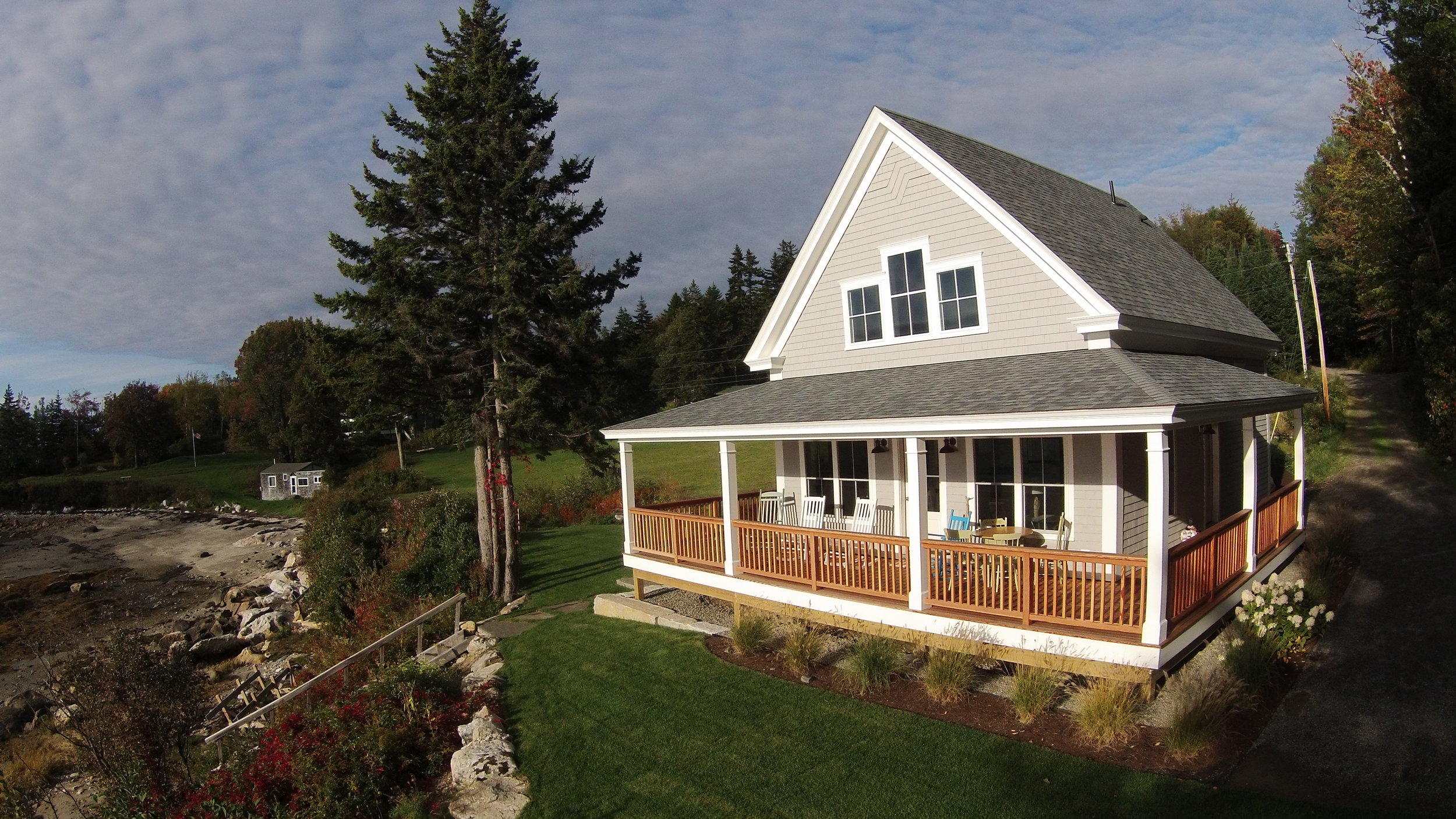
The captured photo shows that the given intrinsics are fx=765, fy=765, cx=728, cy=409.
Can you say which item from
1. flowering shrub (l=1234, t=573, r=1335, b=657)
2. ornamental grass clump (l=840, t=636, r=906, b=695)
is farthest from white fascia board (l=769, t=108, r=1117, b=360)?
ornamental grass clump (l=840, t=636, r=906, b=695)

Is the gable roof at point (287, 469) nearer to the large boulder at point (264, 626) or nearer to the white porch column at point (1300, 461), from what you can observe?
the large boulder at point (264, 626)

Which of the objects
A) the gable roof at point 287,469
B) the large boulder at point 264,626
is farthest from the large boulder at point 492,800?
the gable roof at point 287,469

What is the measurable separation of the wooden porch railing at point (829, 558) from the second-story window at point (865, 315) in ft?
14.4

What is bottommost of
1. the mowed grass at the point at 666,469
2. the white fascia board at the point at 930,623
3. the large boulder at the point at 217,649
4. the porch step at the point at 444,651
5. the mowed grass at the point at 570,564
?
the large boulder at the point at 217,649

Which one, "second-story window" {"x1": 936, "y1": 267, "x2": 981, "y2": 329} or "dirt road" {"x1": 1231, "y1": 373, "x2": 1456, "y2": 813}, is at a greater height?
"second-story window" {"x1": 936, "y1": 267, "x2": 981, "y2": 329}

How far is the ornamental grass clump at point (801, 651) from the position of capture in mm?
9648

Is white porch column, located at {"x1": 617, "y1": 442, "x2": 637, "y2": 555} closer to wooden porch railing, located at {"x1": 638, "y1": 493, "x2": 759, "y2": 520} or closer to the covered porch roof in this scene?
the covered porch roof

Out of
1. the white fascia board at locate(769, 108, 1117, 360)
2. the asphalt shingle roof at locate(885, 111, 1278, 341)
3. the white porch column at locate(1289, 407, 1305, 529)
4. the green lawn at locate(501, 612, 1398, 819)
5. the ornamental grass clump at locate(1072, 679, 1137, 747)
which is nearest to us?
the green lawn at locate(501, 612, 1398, 819)

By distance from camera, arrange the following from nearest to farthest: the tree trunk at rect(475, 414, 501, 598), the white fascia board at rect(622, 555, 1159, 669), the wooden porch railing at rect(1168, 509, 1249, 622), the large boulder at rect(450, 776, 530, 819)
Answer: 1. the large boulder at rect(450, 776, 530, 819)
2. the white fascia board at rect(622, 555, 1159, 669)
3. the wooden porch railing at rect(1168, 509, 1249, 622)
4. the tree trunk at rect(475, 414, 501, 598)

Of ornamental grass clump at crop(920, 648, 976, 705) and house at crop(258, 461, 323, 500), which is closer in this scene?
ornamental grass clump at crop(920, 648, 976, 705)

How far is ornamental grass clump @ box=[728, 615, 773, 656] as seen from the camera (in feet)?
34.7

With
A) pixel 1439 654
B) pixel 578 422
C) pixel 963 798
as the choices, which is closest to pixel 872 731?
pixel 963 798

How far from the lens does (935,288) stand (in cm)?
1274

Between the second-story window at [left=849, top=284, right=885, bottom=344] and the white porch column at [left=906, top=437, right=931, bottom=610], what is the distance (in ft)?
15.5
